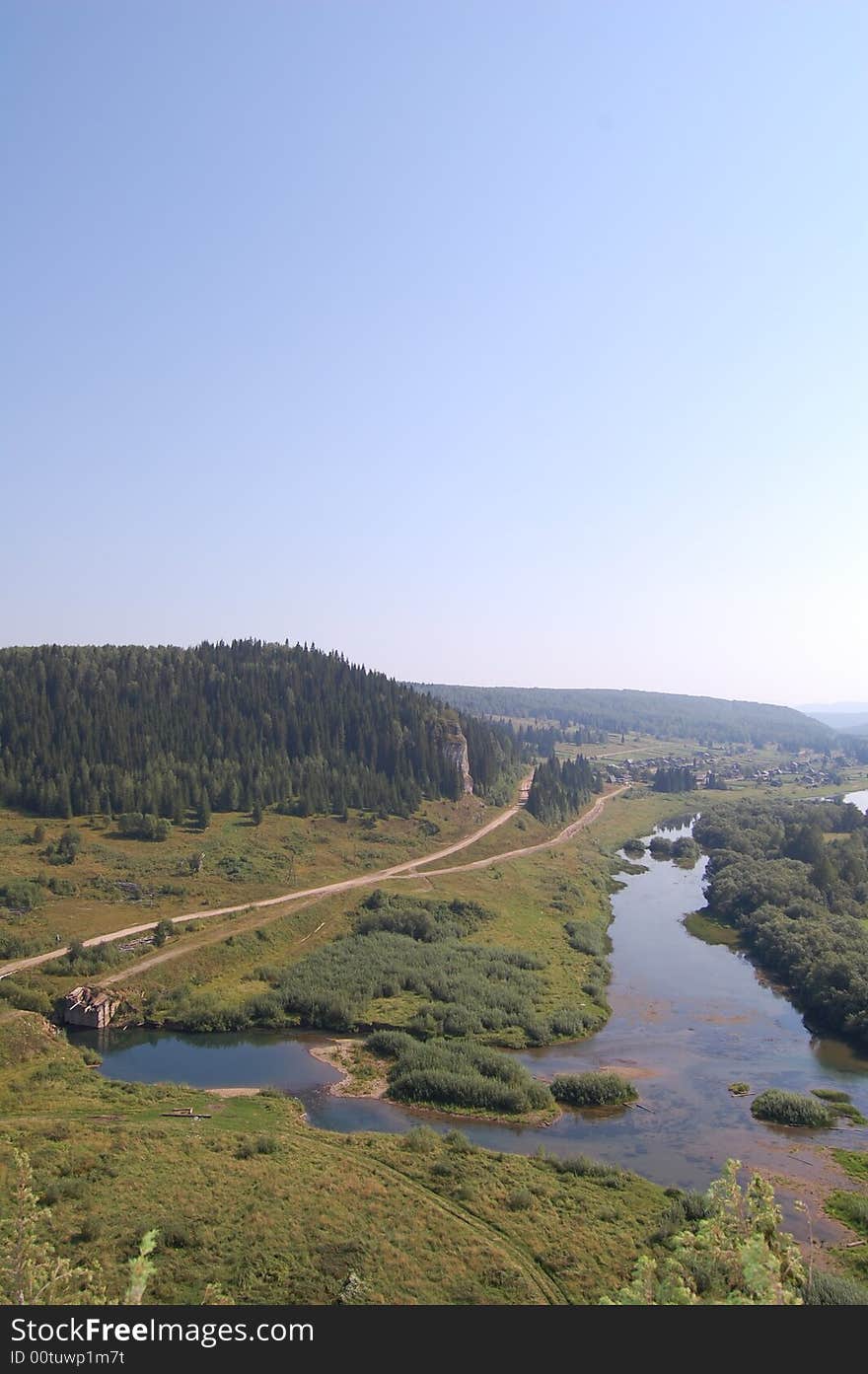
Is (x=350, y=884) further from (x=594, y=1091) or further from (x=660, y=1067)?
(x=594, y=1091)

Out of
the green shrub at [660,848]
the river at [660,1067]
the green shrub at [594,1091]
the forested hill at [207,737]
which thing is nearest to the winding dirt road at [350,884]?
the river at [660,1067]

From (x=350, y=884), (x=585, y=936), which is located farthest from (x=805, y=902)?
(x=350, y=884)

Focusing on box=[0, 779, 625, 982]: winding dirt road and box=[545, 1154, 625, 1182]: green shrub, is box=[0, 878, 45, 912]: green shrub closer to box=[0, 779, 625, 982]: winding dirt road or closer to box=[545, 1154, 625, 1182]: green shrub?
box=[0, 779, 625, 982]: winding dirt road

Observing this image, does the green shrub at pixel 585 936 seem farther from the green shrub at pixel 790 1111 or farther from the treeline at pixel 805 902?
the green shrub at pixel 790 1111
